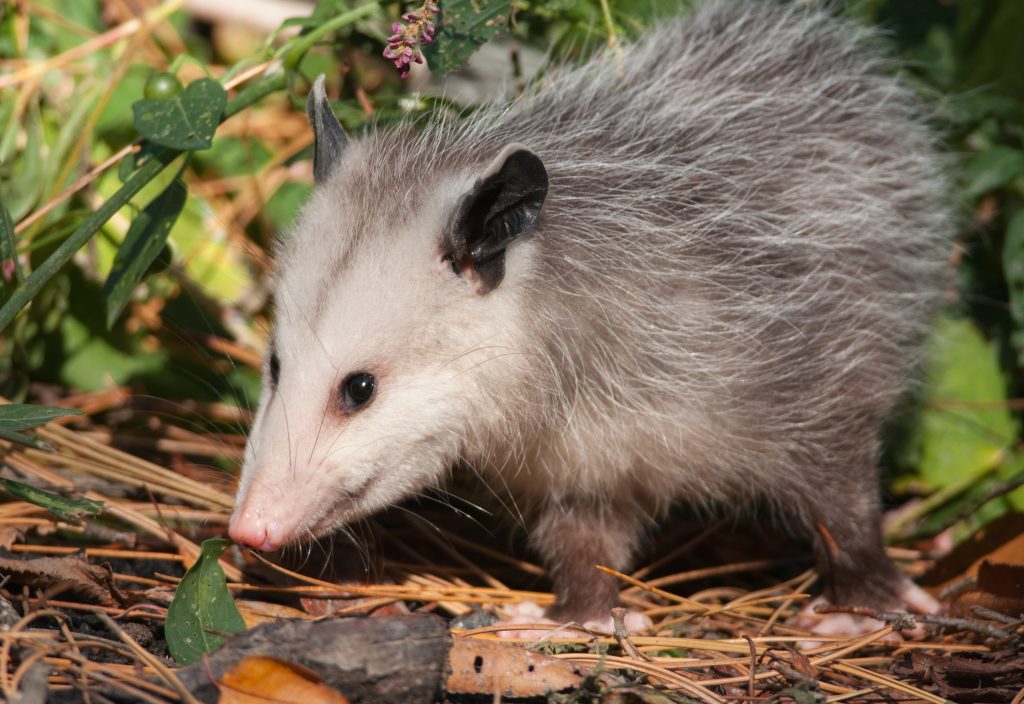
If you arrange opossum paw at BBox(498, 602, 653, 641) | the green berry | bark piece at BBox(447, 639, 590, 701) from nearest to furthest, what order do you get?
bark piece at BBox(447, 639, 590, 701) → opossum paw at BBox(498, 602, 653, 641) → the green berry

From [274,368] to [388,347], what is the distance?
0.27 meters

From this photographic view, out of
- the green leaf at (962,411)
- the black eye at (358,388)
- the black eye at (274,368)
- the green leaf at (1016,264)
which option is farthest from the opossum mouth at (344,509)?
the green leaf at (1016,264)

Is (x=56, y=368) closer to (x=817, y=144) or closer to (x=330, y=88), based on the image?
(x=330, y=88)

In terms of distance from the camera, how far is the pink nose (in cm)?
177

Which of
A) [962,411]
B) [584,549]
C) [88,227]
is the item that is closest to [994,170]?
[962,411]

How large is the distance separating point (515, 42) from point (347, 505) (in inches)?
61.1

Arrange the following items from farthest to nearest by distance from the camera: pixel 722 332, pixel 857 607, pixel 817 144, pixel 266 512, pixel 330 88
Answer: pixel 330 88, pixel 817 144, pixel 857 607, pixel 722 332, pixel 266 512

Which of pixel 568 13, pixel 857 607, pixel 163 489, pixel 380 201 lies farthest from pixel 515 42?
pixel 857 607

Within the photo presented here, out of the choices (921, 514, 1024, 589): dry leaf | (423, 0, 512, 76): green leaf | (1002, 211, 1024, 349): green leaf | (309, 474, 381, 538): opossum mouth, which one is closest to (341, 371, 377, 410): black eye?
(309, 474, 381, 538): opossum mouth

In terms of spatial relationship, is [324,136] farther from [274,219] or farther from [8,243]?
[274,219]

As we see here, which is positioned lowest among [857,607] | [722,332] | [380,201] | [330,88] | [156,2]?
[857,607]

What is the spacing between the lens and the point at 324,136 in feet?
6.80

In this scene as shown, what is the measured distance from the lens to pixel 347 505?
→ 1.88 metres

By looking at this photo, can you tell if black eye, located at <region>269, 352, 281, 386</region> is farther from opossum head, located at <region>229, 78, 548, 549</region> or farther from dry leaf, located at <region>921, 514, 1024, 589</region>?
dry leaf, located at <region>921, 514, 1024, 589</region>
